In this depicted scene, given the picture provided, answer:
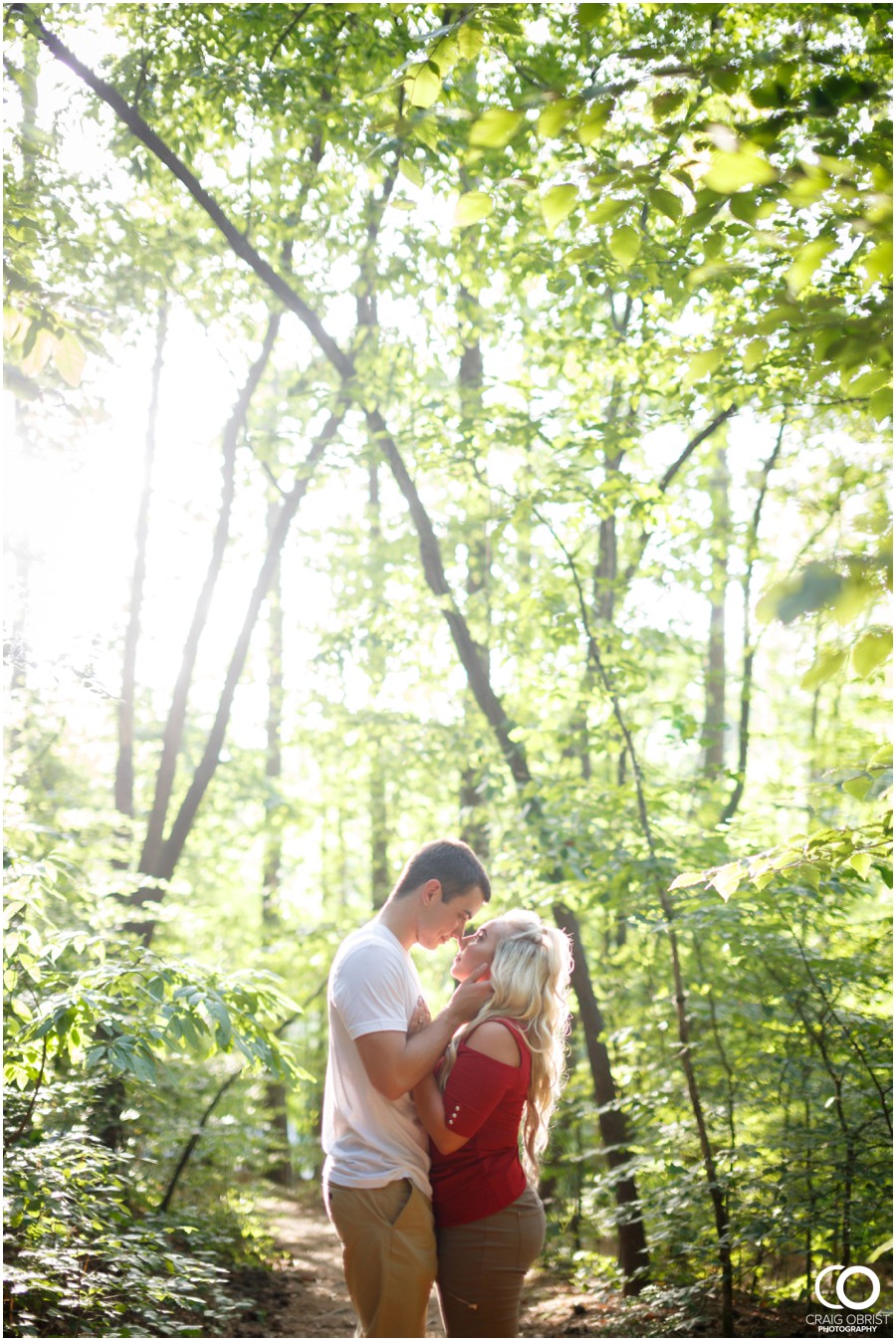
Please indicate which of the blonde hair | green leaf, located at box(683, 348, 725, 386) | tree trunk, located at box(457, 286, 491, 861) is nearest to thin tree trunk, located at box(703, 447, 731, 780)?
tree trunk, located at box(457, 286, 491, 861)

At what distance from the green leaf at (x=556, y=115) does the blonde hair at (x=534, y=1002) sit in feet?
6.15

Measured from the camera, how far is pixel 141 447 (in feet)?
28.9

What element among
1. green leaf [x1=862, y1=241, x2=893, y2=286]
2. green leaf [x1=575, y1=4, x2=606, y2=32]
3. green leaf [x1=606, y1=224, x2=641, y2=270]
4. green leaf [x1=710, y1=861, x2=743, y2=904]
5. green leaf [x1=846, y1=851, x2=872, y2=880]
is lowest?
green leaf [x1=710, y1=861, x2=743, y2=904]

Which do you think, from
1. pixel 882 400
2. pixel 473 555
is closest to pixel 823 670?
pixel 882 400

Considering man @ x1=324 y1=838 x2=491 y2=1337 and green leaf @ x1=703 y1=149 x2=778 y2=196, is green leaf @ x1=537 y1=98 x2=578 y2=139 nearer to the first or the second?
green leaf @ x1=703 y1=149 x2=778 y2=196

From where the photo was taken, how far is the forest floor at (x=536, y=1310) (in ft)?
13.3

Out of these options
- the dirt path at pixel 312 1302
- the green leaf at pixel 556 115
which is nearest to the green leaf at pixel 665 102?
the green leaf at pixel 556 115

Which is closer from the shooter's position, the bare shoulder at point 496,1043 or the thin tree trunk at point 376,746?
the bare shoulder at point 496,1043

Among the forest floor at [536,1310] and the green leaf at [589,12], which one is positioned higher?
the green leaf at [589,12]

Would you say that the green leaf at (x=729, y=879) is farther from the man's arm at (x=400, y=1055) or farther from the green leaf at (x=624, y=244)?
the green leaf at (x=624, y=244)

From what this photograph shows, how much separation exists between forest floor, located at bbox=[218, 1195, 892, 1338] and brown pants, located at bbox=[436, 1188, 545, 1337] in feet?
6.40

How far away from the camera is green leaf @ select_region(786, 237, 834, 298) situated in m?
1.77

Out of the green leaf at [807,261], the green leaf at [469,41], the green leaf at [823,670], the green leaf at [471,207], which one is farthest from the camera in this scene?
the green leaf at [469,41]

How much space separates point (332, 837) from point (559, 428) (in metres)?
10.1
